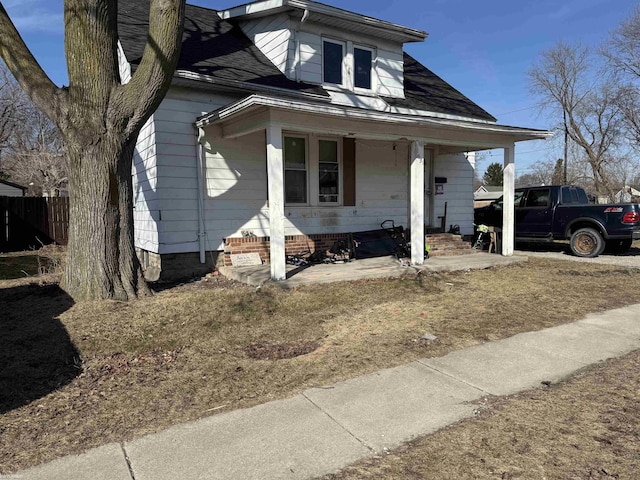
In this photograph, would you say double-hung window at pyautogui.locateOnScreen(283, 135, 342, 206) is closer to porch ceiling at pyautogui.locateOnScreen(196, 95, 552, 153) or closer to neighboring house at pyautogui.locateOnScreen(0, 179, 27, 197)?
porch ceiling at pyautogui.locateOnScreen(196, 95, 552, 153)

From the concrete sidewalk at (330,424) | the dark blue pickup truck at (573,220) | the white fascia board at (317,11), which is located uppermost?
the white fascia board at (317,11)

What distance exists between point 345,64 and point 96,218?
285 inches

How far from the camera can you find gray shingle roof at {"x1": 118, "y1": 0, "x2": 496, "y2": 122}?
29.0ft

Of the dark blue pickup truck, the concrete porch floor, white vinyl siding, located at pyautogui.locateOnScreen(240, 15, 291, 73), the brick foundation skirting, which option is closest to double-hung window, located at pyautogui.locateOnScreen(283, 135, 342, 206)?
the brick foundation skirting

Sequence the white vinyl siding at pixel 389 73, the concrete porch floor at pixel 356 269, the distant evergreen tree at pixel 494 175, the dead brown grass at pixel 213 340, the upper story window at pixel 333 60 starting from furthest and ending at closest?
the distant evergreen tree at pixel 494 175, the white vinyl siding at pixel 389 73, the upper story window at pixel 333 60, the concrete porch floor at pixel 356 269, the dead brown grass at pixel 213 340

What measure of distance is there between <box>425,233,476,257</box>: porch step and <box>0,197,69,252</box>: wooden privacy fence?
12730 millimetres

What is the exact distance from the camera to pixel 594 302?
6586mm

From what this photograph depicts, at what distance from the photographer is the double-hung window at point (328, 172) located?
10008mm

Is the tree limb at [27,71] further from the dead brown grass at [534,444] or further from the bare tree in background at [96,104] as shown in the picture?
the dead brown grass at [534,444]

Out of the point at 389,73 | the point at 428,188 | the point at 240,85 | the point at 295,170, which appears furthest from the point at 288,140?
the point at 428,188

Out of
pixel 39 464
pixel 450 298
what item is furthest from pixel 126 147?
pixel 450 298

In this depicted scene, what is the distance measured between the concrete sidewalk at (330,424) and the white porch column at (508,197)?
6.37 metres

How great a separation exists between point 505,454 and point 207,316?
3.85 metres

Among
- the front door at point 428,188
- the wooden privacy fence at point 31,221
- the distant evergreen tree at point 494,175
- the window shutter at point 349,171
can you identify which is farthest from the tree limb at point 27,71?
the distant evergreen tree at point 494,175
